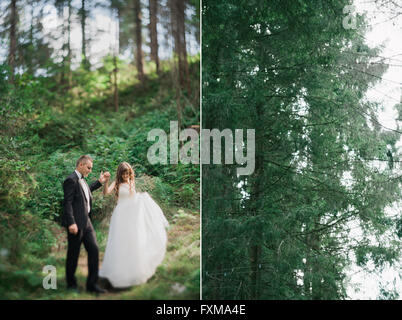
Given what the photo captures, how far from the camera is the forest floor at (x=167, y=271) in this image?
4.12 meters

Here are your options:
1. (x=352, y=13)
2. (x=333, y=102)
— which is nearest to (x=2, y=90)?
(x=333, y=102)

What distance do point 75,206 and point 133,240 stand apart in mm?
715

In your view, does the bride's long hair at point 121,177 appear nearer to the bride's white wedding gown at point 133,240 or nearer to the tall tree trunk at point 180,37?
the bride's white wedding gown at point 133,240

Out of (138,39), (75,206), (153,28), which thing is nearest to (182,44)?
(153,28)

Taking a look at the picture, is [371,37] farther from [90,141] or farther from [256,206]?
[90,141]

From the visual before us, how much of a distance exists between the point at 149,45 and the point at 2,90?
1972mm

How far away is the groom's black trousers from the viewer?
161 inches

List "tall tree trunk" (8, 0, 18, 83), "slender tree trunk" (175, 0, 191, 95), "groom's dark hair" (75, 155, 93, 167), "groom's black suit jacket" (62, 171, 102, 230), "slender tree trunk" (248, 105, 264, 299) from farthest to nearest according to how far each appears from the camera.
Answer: "slender tree trunk" (175, 0, 191, 95) → "tall tree trunk" (8, 0, 18, 83) → "slender tree trunk" (248, 105, 264, 299) → "groom's dark hair" (75, 155, 93, 167) → "groom's black suit jacket" (62, 171, 102, 230)

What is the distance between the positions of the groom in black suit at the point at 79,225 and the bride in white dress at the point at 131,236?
0.12 meters

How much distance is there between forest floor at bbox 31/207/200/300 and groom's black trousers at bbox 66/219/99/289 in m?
0.05

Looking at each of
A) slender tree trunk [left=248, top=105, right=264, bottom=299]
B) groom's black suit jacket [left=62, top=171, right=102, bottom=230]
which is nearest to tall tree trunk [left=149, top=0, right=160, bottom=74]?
slender tree trunk [left=248, top=105, right=264, bottom=299]

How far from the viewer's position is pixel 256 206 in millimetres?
4906

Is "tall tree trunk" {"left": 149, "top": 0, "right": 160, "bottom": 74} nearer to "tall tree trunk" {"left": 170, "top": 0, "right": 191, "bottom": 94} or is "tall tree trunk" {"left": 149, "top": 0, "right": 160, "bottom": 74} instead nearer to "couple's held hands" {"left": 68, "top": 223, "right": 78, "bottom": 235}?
"tall tree trunk" {"left": 170, "top": 0, "right": 191, "bottom": 94}

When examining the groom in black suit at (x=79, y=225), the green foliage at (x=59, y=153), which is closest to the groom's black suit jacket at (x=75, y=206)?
the groom in black suit at (x=79, y=225)
